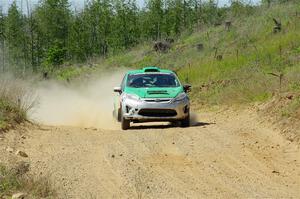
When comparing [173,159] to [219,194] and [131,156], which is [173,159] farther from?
[219,194]

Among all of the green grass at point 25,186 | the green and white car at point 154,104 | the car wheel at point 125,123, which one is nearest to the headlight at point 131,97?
the green and white car at point 154,104

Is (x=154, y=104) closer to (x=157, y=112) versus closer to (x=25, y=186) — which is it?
(x=157, y=112)

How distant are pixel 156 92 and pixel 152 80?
1.28 m

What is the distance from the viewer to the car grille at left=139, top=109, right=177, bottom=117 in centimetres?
1486

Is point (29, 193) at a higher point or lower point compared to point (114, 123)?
higher

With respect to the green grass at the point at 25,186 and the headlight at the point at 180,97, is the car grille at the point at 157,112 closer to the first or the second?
the headlight at the point at 180,97

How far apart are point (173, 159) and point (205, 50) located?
23.7 m

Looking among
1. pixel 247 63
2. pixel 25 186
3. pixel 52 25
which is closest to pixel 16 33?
pixel 52 25

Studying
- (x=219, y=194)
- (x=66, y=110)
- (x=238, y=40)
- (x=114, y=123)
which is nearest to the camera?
(x=219, y=194)

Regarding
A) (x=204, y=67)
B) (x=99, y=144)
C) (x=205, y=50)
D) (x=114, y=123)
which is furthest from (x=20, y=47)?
(x=99, y=144)

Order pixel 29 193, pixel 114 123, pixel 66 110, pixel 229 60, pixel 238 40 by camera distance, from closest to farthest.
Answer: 1. pixel 29 193
2. pixel 114 123
3. pixel 66 110
4. pixel 229 60
5. pixel 238 40

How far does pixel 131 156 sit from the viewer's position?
10.6m

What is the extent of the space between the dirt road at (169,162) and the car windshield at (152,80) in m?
2.44

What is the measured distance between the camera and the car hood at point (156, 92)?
15078 mm
